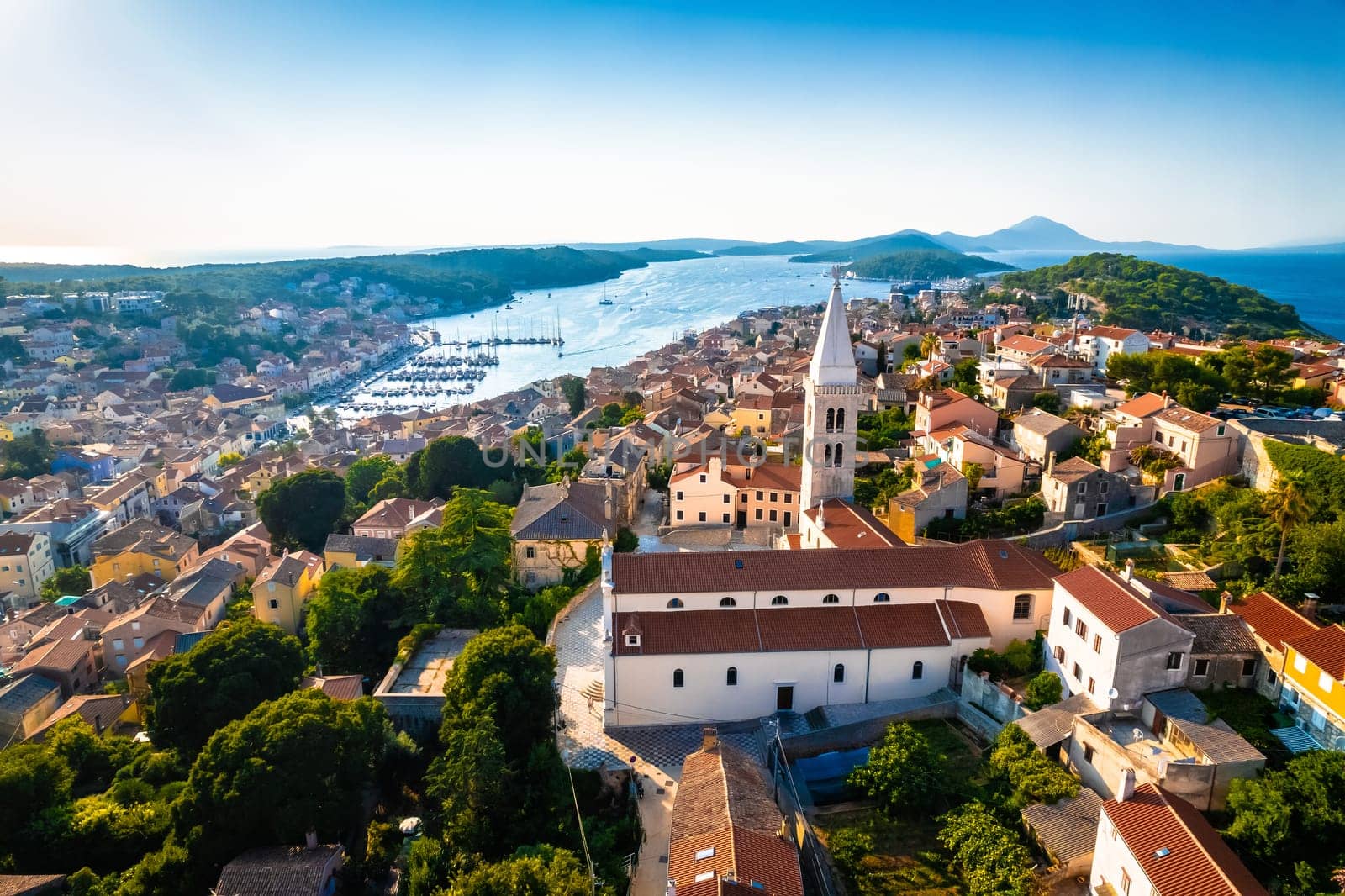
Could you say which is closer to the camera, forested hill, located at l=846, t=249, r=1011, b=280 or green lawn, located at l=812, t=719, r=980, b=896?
green lawn, located at l=812, t=719, r=980, b=896

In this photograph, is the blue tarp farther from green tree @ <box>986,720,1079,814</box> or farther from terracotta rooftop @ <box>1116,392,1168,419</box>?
terracotta rooftop @ <box>1116,392,1168,419</box>

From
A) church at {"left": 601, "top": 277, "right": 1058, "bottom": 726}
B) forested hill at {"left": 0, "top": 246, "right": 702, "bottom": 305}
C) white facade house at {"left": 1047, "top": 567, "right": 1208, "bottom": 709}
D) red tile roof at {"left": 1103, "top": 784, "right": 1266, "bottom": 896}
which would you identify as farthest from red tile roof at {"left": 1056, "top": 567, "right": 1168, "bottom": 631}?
forested hill at {"left": 0, "top": 246, "right": 702, "bottom": 305}

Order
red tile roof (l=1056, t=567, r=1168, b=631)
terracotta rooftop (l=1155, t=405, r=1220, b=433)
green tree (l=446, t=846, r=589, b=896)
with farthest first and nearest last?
terracotta rooftop (l=1155, t=405, r=1220, b=433) → red tile roof (l=1056, t=567, r=1168, b=631) → green tree (l=446, t=846, r=589, b=896)

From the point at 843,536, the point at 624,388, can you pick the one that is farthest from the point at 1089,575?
the point at 624,388

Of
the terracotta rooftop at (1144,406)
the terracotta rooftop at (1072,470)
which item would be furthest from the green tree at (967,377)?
the terracotta rooftop at (1072,470)

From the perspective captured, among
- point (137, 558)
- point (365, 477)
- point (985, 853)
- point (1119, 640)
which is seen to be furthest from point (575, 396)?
point (985, 853)

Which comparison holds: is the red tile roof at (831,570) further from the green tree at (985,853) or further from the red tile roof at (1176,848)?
the red tile roof at (1176,848)
